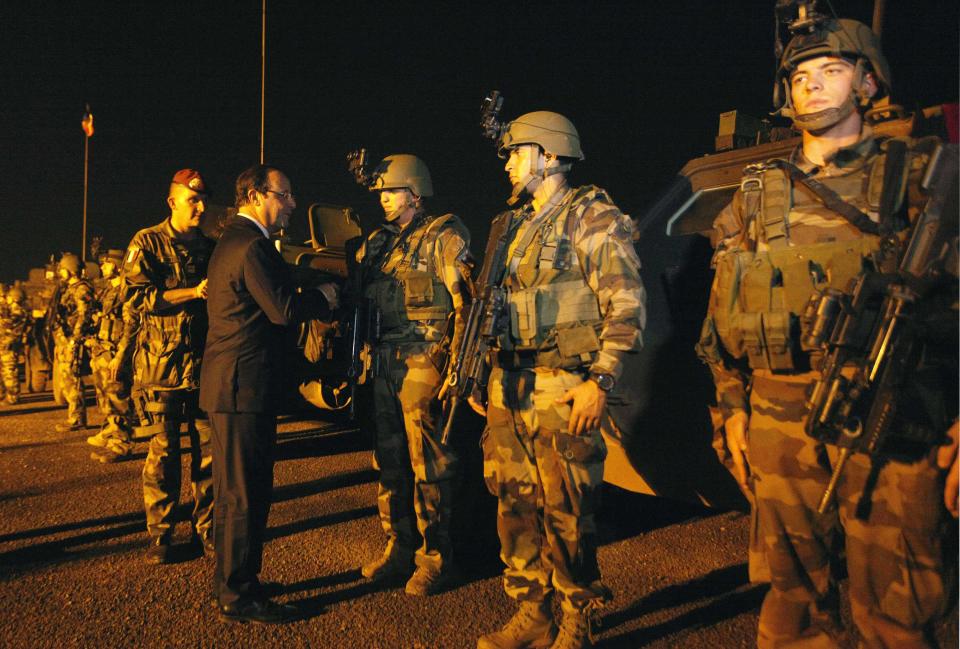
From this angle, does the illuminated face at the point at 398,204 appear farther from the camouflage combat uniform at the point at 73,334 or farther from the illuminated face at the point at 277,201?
the camouflage combat uniform at the point at 73,334

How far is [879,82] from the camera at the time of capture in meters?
2.19

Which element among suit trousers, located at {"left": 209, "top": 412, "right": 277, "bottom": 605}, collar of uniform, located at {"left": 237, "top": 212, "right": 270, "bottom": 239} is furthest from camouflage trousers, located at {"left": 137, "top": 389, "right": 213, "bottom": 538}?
collar of uniform, located at {"left": 237, "top": 212, "right": 270, "bottom": 239}

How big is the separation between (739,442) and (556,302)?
88 cm

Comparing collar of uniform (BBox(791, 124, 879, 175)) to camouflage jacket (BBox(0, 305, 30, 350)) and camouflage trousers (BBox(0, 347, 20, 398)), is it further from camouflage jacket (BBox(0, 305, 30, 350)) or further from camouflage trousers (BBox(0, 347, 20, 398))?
camouflage jacket (BBox(0, 305, 30, 350))

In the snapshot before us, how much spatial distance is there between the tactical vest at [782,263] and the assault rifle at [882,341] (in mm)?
119

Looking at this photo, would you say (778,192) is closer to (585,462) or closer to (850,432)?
(850,432)

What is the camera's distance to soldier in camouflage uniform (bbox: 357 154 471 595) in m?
3.55

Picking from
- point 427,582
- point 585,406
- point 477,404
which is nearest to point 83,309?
point 427,582

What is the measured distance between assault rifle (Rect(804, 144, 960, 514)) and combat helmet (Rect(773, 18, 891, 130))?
0.38m

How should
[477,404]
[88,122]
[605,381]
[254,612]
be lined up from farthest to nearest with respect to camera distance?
[88,122]
[477,404]
[254,612]
[605,381]

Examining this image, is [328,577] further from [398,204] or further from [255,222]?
[398,204]

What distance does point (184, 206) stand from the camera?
4.12 m

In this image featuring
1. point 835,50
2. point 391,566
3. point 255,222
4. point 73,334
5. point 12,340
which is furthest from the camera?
point 12,340

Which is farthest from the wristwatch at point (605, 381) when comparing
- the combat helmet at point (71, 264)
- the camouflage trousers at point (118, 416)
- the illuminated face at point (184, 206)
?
the combat helmet at point (71, 264)
